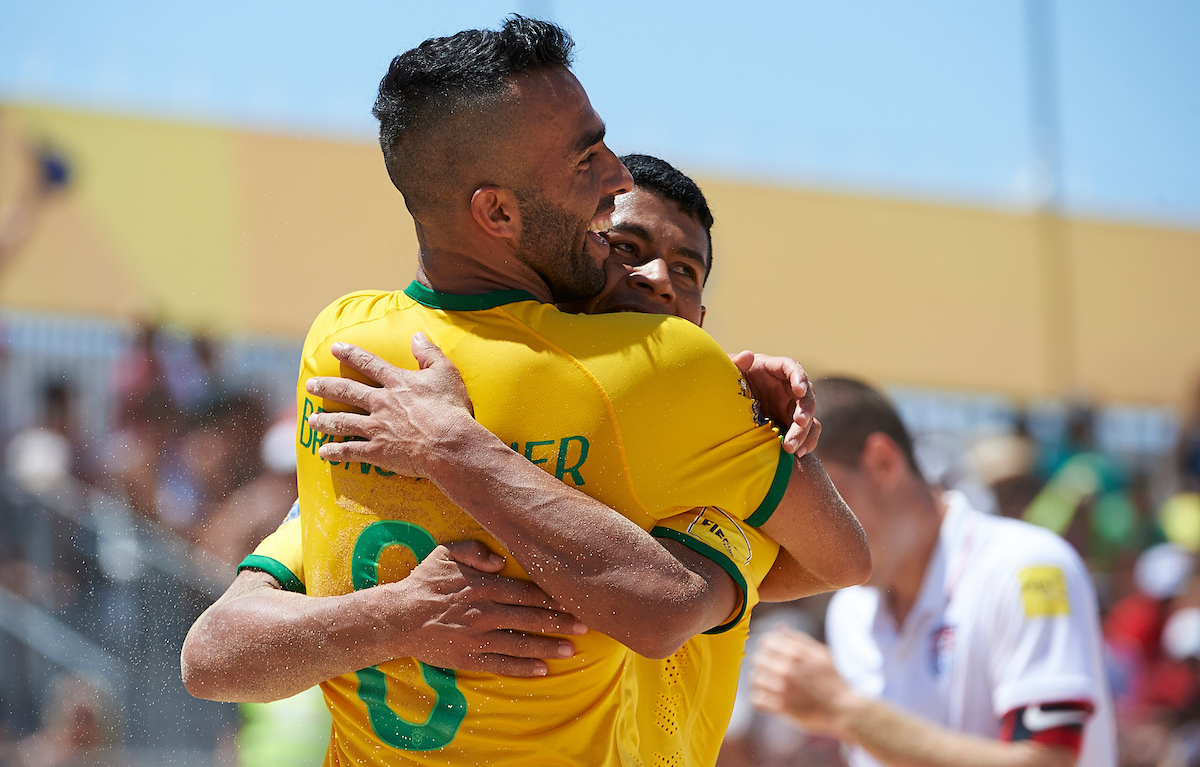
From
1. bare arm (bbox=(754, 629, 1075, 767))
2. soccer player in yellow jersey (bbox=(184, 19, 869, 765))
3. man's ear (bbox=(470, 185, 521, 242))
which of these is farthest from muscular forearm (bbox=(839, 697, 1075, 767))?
man's ear (bbox=(470, 185, 521, 242))

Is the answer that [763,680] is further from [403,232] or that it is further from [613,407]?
[613,407]

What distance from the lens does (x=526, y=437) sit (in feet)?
6.31

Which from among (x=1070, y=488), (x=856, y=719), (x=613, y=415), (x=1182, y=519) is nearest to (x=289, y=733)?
(x=856, y=719)

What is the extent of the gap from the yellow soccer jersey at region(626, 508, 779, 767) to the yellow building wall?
5624 millimetres

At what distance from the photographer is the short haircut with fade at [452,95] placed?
200cm

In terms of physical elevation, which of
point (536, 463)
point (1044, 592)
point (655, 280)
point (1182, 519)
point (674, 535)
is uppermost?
point (655, 280)

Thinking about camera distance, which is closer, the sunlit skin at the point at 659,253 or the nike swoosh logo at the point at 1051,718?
the sunlit skin at the point at 659,253

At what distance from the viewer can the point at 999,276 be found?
15.0 meters

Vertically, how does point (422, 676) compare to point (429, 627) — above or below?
below

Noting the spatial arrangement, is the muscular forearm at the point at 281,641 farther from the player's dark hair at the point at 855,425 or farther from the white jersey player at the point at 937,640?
the player's dark hair at the point at 855,425

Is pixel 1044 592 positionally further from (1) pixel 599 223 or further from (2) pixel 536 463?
(2) pixel 536 463

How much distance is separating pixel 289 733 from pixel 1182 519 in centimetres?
794

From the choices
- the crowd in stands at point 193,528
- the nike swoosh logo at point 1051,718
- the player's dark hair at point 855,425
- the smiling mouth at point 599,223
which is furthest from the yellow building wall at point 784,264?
the smiling mouth at point 599,223

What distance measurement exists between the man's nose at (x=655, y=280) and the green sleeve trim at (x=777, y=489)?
40 cm
